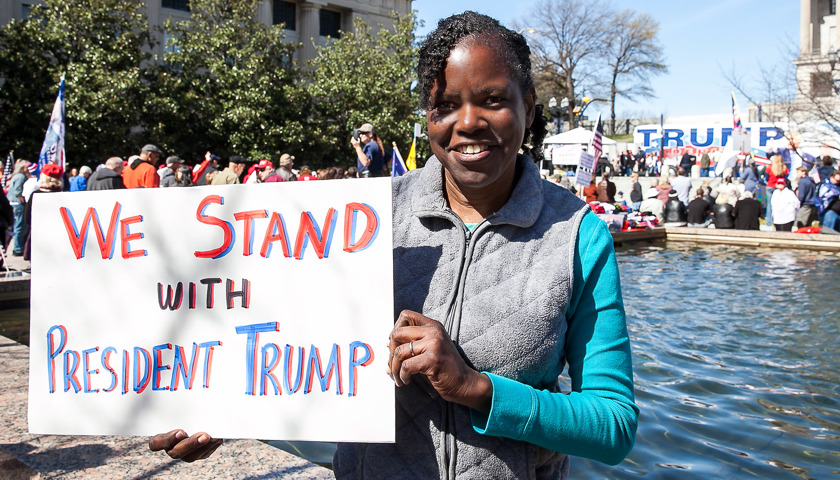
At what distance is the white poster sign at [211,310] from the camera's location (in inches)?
66.6

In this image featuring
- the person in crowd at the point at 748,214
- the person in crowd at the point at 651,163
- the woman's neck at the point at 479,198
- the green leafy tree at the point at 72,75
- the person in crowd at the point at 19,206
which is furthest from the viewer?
the person in crowd at the point at 651,163

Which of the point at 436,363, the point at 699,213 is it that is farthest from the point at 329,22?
the point at 436,363

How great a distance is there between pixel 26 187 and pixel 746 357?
41.6 ft

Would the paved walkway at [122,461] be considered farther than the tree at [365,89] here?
No

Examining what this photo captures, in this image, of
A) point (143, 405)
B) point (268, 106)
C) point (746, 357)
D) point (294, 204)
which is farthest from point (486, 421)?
point (268, 106)

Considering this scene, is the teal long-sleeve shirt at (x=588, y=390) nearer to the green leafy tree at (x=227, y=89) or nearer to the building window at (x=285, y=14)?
the green leafy tree at (x=227, y=89)

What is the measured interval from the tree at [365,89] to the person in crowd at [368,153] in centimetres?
1538

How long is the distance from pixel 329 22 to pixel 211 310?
44.3m

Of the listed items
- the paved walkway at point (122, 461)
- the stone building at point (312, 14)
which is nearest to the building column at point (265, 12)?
the stone building at point (312, 14)

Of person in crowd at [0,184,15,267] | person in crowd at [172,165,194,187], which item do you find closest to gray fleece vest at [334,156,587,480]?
person in crowd at [0,184,15,267]

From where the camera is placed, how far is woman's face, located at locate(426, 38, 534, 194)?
1531mm

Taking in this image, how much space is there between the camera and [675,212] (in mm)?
18781

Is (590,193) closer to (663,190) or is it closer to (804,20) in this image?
(663,190)

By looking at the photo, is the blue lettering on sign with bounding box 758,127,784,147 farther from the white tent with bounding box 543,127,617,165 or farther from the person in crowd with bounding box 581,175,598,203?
the person in crowd with bounding box 581,175,598,203
